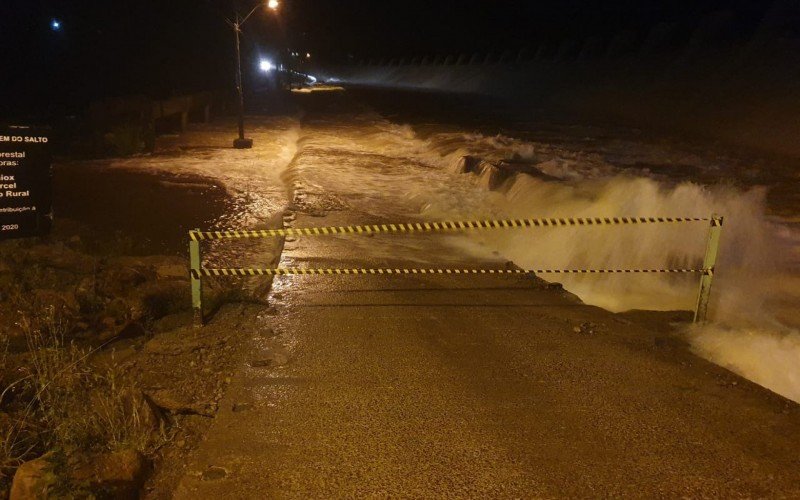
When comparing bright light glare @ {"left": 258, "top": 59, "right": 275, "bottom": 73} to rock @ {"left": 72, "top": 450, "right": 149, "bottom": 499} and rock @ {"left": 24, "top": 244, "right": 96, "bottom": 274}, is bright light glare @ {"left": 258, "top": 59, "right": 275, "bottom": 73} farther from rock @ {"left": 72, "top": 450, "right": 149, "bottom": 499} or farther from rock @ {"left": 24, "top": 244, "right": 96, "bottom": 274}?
rock @ {"left": 72, "top": 450, "right": 149, "bottom": 499}

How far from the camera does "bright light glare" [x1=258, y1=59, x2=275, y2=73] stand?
7522 cm

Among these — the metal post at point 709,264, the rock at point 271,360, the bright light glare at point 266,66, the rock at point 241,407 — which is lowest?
the rock at point 241,407

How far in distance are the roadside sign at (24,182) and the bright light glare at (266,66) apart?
69066 mm

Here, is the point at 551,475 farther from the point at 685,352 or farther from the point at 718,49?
the point at 718,49

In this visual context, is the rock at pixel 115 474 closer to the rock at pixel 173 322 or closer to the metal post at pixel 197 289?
the metal post at pixel 197 289

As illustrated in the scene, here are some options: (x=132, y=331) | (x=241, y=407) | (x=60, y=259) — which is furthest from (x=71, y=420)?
(x=60, y=259)

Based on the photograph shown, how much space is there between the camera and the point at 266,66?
77.8m

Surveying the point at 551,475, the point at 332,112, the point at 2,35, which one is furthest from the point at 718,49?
the point at 551,475

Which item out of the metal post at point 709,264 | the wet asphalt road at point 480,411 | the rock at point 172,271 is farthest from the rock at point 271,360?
the metal post at point 709,264

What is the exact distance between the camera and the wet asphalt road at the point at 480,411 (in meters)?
4.32

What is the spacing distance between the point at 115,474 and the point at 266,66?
257ft

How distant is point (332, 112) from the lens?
44000mm

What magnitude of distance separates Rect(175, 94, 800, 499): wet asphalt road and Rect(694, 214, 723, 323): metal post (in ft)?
1.44

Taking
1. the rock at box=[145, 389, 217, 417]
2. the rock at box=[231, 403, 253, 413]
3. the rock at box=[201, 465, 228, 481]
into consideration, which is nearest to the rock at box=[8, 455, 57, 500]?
the rock at box=[201, 465, 228, 481]
